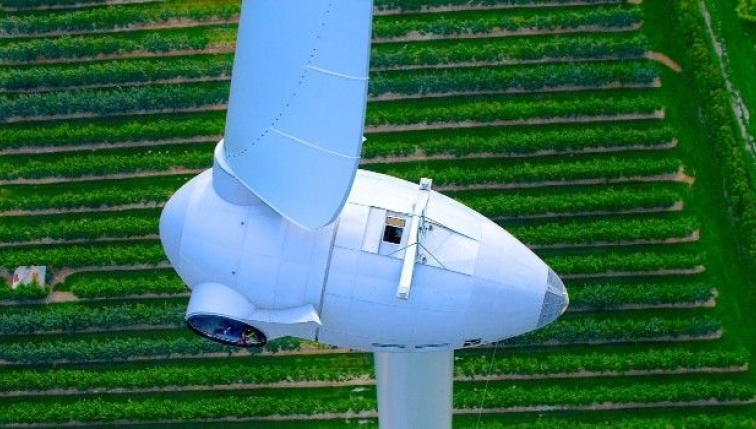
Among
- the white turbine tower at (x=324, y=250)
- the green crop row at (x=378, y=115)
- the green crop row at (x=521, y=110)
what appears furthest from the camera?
the green crop row at (x=378, y=115)

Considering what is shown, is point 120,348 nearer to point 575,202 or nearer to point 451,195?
point 451,195

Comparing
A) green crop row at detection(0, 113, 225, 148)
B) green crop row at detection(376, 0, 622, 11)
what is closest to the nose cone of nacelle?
green crop row at detection(0, 113, 225, 148)

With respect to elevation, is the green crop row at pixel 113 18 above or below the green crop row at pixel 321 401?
above

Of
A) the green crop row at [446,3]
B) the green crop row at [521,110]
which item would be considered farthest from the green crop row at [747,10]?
the green crop row at [446,3]

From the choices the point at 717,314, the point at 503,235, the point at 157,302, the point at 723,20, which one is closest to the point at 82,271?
the point at 157,302

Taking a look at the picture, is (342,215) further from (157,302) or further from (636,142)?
(636,142)

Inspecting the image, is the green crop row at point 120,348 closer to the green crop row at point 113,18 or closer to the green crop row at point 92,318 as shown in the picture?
the green crop row at point 92,318

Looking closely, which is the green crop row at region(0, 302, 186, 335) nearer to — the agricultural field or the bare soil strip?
the agricultural field
